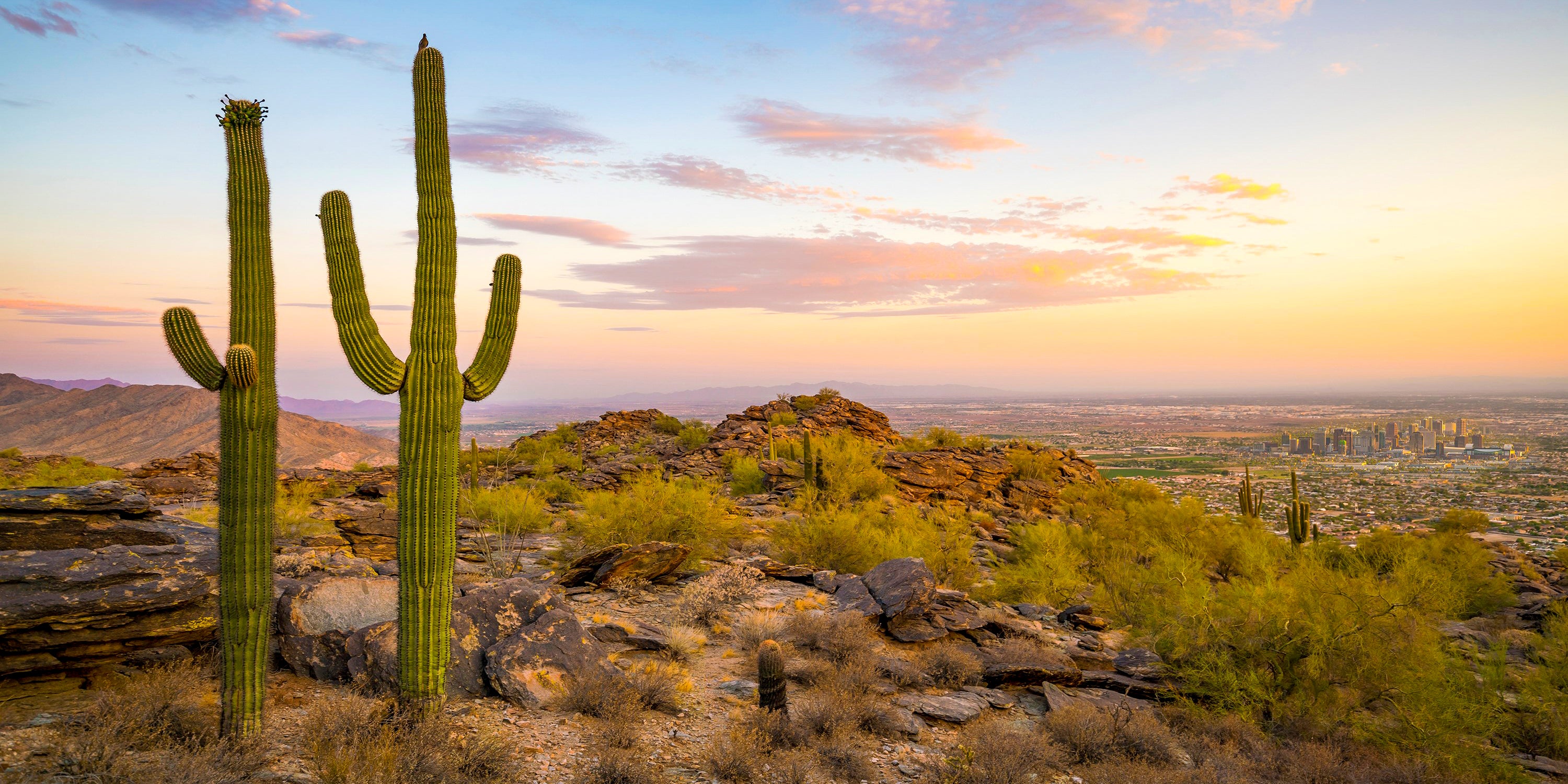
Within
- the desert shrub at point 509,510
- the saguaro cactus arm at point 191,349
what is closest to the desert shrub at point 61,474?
the desert shrub at point 509,510

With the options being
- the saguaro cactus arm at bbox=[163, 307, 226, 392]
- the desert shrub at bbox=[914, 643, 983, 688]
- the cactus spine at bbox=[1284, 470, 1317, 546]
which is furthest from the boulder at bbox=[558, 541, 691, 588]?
the cactus spine at bbox=[1284, 470, 1317, 546]

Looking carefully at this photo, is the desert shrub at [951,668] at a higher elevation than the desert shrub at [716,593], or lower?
lower

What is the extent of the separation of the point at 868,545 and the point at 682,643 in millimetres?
6189

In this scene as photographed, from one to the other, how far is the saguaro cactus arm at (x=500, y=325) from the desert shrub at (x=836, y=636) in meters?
5.40

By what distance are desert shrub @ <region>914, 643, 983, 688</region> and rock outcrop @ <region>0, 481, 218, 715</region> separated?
8103 mm

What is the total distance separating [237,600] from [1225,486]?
142ft

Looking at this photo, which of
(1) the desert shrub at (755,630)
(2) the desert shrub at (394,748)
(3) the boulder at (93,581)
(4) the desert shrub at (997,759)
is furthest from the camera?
(1) the desert shrub at (755,630)

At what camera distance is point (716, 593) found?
11.6 m

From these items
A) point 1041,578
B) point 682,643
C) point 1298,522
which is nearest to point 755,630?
point 682,643

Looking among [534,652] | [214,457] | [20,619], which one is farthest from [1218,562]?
[214,457]

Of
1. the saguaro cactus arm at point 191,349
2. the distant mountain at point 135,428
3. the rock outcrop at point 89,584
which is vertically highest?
the saguaro cactus arm at point 191,349

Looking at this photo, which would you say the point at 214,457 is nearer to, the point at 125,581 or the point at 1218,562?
the point at 125,581

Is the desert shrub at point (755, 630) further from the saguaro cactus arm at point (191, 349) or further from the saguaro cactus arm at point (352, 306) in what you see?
the saguaro cactus arm at point (191, 349)

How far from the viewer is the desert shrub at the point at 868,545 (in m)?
14.5
